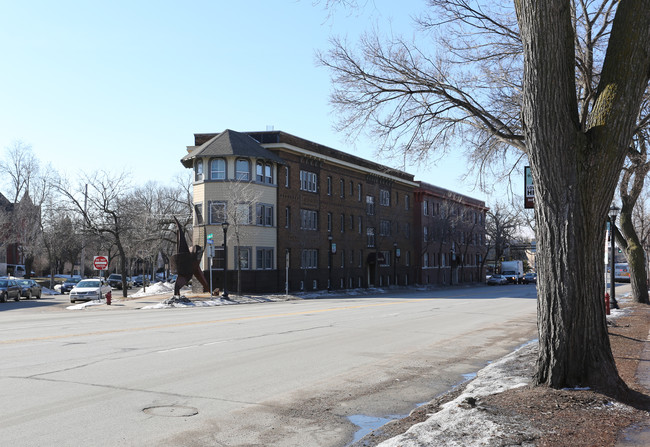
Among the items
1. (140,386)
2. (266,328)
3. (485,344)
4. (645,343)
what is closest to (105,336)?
(266,328)

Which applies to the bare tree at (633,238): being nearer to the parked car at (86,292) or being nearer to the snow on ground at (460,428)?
the snow on ground at (460,428)

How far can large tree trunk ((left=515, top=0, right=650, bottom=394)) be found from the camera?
7691mm

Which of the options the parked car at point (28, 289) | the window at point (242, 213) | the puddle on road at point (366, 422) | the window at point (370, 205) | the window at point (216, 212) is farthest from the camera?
the window at point (370, 205)

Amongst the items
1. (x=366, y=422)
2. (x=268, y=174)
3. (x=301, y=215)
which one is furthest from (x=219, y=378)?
(x=301, y=215)

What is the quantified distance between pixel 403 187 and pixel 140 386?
193ft

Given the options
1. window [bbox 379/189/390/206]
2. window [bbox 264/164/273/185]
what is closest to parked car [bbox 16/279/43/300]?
window [bbox 264/164/273/185]

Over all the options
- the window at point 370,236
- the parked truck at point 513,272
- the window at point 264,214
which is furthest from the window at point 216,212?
the parked truck at point 513,272

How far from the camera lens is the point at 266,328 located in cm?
1745

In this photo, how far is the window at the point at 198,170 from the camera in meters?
43.2

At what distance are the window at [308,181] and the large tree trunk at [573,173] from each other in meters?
40.7

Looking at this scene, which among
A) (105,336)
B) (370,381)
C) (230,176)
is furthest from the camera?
(230,176)

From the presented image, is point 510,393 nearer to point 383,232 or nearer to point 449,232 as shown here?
point 383,232

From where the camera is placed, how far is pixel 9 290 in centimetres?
4016

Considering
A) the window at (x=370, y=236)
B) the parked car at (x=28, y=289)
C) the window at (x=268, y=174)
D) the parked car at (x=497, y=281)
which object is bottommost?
the parked car at (x=497, y=281)
